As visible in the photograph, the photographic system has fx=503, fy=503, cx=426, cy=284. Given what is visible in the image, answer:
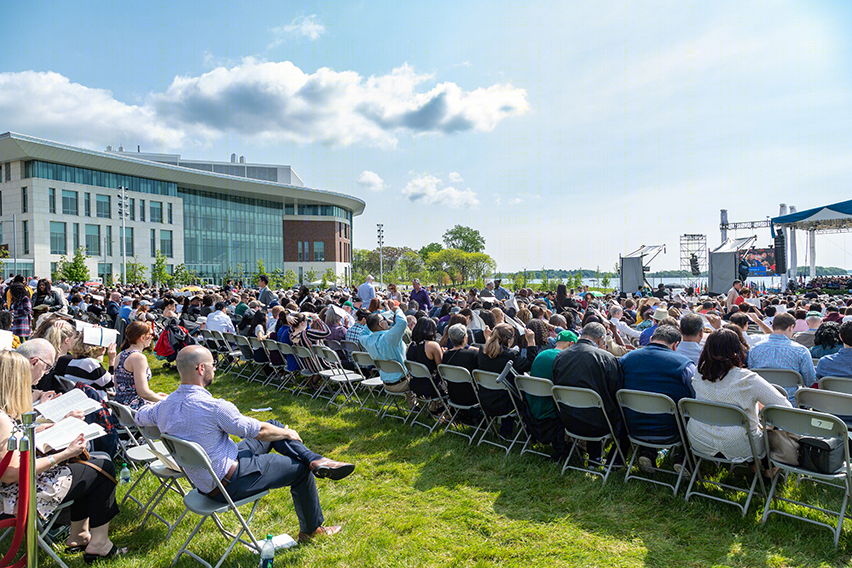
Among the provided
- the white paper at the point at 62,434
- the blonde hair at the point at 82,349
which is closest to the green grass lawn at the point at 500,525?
the white paper at the point at 62,434

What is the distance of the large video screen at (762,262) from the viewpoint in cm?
3195

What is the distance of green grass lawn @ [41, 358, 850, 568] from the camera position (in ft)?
10.9

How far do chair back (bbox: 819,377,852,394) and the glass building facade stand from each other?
64899mm

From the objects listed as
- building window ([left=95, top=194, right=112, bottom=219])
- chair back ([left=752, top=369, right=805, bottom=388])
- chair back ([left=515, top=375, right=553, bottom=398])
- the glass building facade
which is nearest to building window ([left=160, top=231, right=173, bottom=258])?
the glass building facade

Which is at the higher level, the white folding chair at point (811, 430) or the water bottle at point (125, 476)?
the white folding chair at point (811, 430)

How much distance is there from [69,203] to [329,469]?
190ft

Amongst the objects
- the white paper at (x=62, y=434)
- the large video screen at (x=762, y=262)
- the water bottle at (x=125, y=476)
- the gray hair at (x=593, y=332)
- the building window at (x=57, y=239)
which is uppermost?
the building window at (x=57, y=239)

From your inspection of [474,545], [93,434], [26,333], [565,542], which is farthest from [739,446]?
[26,333]

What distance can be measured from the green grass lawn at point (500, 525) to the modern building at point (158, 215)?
51.6m

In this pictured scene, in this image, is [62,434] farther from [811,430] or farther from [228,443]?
[811,430]

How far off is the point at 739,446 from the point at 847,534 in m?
0.78

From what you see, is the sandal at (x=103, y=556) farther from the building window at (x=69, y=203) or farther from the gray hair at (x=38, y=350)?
the building window at (x=69, y=203)

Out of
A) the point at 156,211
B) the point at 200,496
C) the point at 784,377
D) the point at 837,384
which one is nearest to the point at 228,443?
the point at 200,496

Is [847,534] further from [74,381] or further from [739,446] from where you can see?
[74,381]
